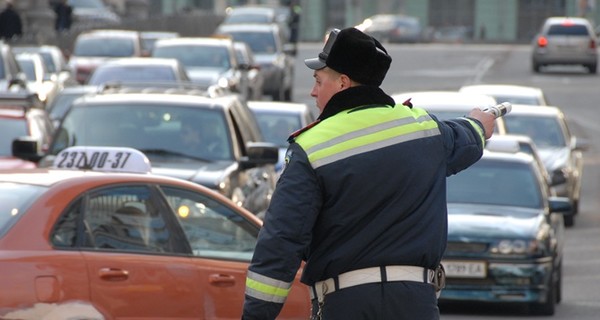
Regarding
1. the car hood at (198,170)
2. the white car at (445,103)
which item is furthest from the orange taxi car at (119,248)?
the white car at (445,103)

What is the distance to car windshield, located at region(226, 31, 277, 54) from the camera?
1496 inches

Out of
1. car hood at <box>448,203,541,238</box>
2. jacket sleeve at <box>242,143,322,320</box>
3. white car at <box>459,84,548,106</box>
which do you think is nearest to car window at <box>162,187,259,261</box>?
jacket sleeve at <box>242,143,322,320</box>

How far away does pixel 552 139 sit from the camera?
20594 millimetres

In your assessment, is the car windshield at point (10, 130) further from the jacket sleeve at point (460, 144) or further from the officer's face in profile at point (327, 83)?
the officer's face in profile at point (327, 83)

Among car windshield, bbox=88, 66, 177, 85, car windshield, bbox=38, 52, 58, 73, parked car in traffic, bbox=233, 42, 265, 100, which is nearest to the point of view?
car windshield, bbox=88, 66, 177, 85

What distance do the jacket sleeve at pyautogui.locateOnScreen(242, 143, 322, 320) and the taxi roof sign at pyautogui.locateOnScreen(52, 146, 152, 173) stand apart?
4.74 m

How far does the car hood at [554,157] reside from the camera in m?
19.3

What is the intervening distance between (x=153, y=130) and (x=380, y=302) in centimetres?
780

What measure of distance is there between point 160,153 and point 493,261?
2668 millimetres

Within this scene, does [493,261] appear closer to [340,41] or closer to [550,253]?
[550,253]

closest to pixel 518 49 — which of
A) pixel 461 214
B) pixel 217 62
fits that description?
pixel 217 62

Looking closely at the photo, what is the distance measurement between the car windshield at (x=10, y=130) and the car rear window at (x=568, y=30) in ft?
107

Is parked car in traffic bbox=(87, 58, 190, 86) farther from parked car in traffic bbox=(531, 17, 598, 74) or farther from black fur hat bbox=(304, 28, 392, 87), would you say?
parked car in traffic bbox=(531, 17, 598, 74)

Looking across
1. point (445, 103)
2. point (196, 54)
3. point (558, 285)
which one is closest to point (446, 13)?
point (196, 54)
